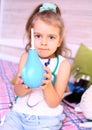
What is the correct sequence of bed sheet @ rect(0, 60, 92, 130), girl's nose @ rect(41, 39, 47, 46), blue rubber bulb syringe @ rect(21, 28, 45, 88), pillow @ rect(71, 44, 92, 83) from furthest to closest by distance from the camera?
pillow @ rect(71, 44, 92, 83) → bed sheet @ rect(0, 60, 92, 130) → girl's nose @ rect(41, 39, 47, 46) → blue rubber bulb syringe @ rect(21, 28, 45, 88)

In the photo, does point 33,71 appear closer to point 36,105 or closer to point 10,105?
point 36,105

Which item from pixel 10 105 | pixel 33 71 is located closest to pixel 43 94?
pixel 33 71

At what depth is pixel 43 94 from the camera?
961 mm

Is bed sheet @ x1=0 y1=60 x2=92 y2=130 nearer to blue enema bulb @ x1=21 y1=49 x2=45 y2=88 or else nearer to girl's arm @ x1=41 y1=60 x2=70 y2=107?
girl's arm @ x1=41 y1=60 x2=70 y2=107

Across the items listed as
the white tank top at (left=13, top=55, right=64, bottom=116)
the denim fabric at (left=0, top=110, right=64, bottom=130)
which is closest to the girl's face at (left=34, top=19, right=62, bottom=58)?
the white tank top at (left=13, top=55, right=64, bottom=116)

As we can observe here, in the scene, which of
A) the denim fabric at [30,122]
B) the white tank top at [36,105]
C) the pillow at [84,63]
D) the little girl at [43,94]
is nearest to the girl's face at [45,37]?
the little girl at [43,94]

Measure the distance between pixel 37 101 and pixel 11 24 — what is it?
4.96 feet

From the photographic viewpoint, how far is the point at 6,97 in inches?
51.4

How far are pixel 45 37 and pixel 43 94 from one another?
0.75 ft

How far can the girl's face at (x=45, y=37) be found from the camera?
0.92 m

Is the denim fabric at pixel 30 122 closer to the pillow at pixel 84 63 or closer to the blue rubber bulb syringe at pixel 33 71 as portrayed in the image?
the blue rubber bulb syringe at pixel 33 71

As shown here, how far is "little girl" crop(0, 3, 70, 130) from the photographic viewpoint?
93 centimetres

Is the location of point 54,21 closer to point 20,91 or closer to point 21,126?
point 20,91

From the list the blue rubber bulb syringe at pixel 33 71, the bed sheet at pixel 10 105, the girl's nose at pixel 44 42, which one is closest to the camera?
the blue rubber bulb syringe at pixel 33 71
